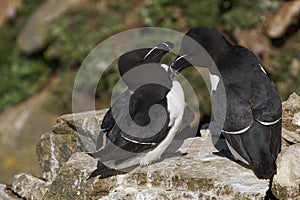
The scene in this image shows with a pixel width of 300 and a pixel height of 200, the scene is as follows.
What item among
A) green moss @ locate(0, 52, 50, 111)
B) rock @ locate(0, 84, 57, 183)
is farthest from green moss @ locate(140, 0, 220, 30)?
green moss @ locate(0, 52, 50, 111)

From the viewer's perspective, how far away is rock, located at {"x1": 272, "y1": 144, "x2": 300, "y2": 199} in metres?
6.04

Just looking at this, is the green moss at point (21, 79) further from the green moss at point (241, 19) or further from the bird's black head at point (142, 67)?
the bird's black head at point (142, 67)

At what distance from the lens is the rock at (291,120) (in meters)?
6.96

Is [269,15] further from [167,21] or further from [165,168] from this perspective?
[165,168]

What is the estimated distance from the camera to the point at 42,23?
15.4 metres

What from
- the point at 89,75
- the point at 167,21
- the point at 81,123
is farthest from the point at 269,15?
the point at 81,123

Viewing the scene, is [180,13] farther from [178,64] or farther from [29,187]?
[178,64]

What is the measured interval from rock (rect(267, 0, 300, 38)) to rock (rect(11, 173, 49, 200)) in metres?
6.42

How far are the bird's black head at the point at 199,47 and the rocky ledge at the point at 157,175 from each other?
946 millimetres

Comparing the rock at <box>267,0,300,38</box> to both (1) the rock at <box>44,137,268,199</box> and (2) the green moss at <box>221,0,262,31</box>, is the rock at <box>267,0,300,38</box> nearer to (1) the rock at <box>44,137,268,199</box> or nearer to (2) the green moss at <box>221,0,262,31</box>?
(2) the green moss at <box>221,0,262,31</box>

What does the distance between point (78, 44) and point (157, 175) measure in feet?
27.5

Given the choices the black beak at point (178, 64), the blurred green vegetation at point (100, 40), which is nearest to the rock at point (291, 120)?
the black beak at point (178, 64)

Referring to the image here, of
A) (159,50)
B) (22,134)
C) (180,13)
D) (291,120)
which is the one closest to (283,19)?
(180,13)

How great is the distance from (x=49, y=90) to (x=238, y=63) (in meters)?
8.63
